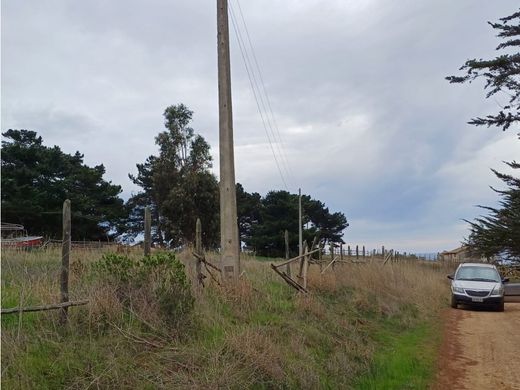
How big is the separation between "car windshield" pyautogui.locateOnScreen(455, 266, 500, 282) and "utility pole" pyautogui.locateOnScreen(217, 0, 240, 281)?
11.9 m

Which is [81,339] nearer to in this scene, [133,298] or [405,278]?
[133,298]

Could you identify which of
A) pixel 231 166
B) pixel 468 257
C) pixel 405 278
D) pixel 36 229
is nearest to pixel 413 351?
pixel 231 166

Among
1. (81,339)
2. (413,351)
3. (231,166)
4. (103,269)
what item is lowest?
(413,351)

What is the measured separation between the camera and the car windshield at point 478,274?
20.0 m

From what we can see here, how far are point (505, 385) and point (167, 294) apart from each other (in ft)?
18.5

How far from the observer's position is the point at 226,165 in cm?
1241

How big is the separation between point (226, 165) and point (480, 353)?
7.05 meters

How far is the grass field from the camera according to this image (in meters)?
5.50

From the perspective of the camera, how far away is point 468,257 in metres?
44.0

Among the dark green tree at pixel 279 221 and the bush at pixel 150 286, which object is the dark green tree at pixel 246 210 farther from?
the bush at pixel 150 286

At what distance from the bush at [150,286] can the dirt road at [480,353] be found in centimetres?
444

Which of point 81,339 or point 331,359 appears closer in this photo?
point 81,339

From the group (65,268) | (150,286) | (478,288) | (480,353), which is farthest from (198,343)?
(478,288)

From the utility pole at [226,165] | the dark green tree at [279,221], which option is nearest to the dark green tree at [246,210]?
the dark green tree at [279,221]
